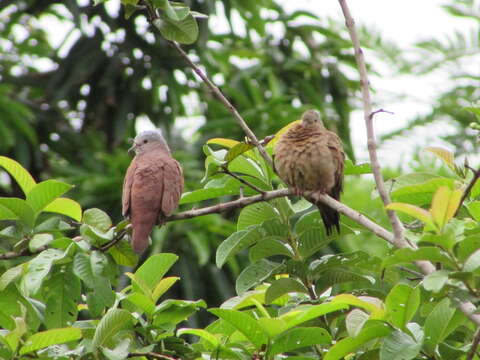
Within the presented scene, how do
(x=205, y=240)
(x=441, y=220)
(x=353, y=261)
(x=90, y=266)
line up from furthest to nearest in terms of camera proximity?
(x=205, y=240) < (x=353, y=261) < (x=90, y=266) < (x=441, y=220)

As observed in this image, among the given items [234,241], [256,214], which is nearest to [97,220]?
[234,241]

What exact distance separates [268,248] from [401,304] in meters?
0.79

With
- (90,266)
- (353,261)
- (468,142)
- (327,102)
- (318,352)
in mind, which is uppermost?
(90,266)

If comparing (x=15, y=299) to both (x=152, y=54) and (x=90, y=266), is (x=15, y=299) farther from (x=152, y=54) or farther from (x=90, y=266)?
(x=152, y=54)

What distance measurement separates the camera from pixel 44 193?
3270 millimetres

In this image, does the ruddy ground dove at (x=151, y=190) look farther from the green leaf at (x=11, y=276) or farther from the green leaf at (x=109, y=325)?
the green leaf at (x=109, y=325)

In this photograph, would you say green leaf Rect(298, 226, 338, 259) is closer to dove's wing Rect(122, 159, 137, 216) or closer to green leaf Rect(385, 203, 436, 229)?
green leaf Rect(385, 203, 436, 229)

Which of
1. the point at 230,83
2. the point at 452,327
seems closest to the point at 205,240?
Answer: the point at 230,83

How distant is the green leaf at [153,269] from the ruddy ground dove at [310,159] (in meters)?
0.89

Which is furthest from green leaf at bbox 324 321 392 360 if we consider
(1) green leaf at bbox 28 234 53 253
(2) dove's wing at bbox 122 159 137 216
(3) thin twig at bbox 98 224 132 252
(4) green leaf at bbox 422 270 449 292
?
(2) dove's wing at bbox 122 159 137 216

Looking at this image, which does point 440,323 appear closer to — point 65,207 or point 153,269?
point 153,269

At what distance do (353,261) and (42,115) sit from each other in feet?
19.7

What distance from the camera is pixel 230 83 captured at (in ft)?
27.7

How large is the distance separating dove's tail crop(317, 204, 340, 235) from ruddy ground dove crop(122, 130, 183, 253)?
943 mm
